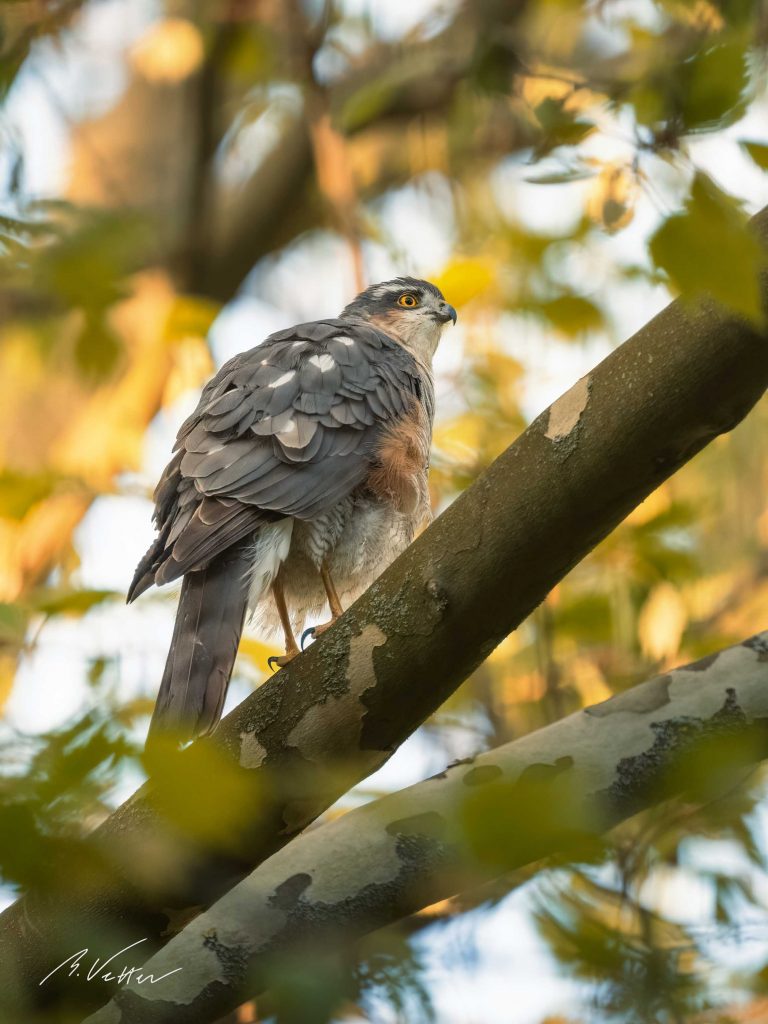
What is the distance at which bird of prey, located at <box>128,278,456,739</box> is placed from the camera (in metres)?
3.31

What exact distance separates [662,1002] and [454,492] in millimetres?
3126

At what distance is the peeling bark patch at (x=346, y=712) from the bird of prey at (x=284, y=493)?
0.33 meters

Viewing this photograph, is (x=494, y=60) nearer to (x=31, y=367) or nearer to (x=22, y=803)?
(x=22, y=803)

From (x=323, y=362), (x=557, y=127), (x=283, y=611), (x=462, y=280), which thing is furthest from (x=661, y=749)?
(x=462, y=280)

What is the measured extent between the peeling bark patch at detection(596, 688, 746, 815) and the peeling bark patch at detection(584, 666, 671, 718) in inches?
2.1

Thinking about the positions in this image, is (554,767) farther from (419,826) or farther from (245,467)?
(245,467)

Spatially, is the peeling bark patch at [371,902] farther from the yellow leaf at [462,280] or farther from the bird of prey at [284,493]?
the yellow leaf at [462,280]

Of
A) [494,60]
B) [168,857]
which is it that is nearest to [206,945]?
[168,857]

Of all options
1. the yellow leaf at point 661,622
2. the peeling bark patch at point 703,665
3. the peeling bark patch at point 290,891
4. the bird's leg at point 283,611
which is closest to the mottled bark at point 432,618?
the peeling bark patch at point 290,891

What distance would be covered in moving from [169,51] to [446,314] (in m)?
2.82

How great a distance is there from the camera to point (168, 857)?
97.7 inches

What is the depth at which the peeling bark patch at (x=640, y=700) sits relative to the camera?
295 cm

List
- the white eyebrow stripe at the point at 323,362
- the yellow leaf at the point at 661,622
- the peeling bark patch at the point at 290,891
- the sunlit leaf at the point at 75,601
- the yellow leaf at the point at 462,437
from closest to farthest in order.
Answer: the peeling bark patch at the point at 290,891 → the sunlit leaf at the point at 75,601 → the white eyebrow stripe at the point at 323,362 → the yellow leaf at the point at 661,622 → the yellow leaf at the point at 462,437

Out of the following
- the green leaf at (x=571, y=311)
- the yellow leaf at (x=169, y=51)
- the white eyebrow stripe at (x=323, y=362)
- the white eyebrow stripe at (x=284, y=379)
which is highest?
the yellow leaf at (x=169, y=51)
